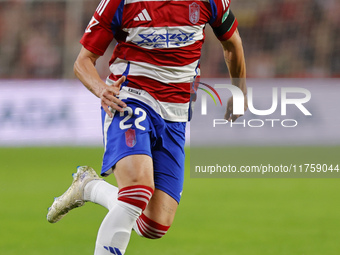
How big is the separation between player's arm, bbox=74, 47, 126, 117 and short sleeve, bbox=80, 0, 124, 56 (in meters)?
0.06

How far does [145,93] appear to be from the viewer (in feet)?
14.0

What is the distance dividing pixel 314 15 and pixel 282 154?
4.87 m

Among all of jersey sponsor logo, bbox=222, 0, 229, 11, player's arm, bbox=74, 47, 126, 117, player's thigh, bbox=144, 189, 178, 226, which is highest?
jersey sponsor logo, bbox=222, 0, 229, 11

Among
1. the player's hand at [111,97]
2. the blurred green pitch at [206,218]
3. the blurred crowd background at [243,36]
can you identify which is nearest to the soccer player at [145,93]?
the player's hand at [111,97]

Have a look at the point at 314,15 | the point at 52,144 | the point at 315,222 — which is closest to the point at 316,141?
the point at 314,15

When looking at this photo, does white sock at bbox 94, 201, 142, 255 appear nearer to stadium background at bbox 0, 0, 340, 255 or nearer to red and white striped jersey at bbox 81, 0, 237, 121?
red and white striped jersey at bbox 81, 0, 237, 121

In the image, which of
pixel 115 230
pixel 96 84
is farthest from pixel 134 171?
pixel 96 84

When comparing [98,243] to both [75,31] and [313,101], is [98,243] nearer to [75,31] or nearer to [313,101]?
[313,101]

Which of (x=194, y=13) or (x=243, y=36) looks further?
(x=243, y=36)

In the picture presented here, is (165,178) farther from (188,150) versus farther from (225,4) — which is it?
(188,150)

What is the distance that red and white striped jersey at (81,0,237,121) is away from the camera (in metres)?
4.21

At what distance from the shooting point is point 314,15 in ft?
49.7

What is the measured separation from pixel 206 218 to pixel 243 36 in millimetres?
8874

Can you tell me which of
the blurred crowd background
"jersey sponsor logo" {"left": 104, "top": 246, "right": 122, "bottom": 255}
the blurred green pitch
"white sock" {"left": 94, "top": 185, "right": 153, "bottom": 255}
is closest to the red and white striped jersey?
"white sock" {"left": 94, "top": 185, "right": 153, "bottom": 255}
